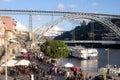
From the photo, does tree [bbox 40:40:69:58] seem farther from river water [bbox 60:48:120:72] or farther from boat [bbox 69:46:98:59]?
boat [bbox 69:46:98:59]

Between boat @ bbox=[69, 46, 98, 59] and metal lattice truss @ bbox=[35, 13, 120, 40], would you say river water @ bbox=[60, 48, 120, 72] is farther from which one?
metal lattice truss @ bbox=[35, 13, 120, 40]

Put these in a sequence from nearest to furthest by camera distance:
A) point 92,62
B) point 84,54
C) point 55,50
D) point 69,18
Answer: point 55,50
point 92,62
point 84,54
point 69,18

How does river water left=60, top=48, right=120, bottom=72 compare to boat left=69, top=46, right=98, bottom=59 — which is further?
boat left=69, top=46, right=98, bottom=59

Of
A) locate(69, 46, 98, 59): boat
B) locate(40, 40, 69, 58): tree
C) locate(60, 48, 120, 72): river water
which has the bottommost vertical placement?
locate(60, 48, 120, 72): river water

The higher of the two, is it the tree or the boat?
the tree

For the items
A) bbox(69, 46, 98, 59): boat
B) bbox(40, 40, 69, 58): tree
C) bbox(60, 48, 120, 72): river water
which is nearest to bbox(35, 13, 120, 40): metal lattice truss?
bbox(69, 46, 98, 59): boat

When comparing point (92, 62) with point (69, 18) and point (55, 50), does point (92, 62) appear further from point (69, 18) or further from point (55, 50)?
point (55, 50)

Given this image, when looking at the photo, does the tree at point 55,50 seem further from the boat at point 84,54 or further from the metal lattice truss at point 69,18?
the metal lattice truss at point 69,18

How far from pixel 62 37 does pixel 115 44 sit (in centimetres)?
4287

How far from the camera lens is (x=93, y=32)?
131 metres

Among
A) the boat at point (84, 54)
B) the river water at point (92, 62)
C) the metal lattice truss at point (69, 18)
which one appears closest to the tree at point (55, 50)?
the river water at point (92, 62)

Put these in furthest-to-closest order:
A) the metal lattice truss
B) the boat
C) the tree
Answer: the metal lattice truss < the boat < the tree

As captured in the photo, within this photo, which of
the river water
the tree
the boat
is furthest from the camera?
the boat

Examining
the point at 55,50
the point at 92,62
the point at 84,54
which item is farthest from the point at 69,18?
the point at 55,50
